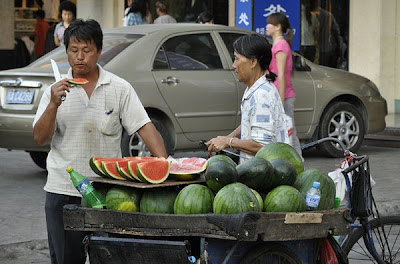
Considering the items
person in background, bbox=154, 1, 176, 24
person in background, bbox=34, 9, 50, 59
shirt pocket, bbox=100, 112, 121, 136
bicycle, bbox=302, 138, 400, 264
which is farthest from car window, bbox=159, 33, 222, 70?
person in background, bbox=34, 9, 50, 59

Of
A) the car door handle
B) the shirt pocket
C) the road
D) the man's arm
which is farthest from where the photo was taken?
the car door handle

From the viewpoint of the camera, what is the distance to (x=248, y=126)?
5625 millimetres

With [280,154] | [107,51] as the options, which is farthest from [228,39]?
[280,154]

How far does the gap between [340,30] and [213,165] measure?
14.8 metres

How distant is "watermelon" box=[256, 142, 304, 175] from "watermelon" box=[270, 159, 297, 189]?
0.20m

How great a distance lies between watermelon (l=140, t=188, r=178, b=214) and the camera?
453 centimetres

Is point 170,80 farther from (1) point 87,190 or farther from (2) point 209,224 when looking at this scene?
(2) point 209,224

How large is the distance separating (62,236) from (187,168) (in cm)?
78

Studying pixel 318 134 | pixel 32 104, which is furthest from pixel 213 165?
pixel 318 134

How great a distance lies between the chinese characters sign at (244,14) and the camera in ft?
44.3

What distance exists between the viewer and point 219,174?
4547 millimetres

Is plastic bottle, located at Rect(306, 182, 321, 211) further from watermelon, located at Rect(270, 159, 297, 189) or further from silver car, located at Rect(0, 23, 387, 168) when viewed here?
silver car, located at Rect(0, 23, 387, 168)

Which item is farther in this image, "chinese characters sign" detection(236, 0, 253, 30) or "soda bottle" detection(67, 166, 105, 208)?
"chinese characters sign" detection(236, 0, 253, 30)

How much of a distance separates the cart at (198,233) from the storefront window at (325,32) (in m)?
14.6
